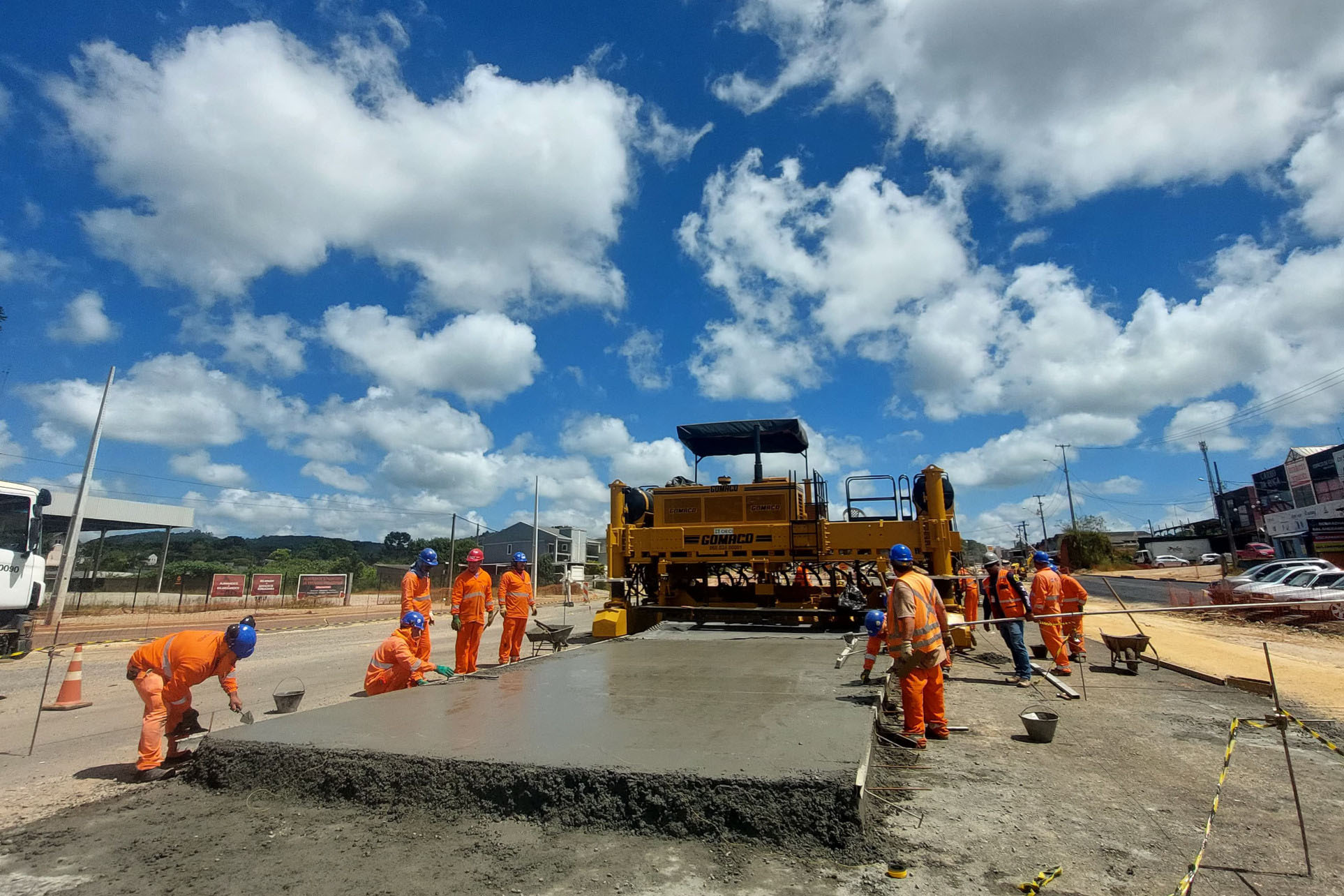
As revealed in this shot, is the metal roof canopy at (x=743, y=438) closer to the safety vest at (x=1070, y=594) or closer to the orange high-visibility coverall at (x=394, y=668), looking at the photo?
the safety vest at (x=1070, y=594)

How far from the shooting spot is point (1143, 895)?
2965 mm

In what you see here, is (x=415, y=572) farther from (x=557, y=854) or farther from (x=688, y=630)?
(x=557, y=854)

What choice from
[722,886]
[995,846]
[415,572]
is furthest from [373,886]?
[415,572]

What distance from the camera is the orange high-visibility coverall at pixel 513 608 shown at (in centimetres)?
921

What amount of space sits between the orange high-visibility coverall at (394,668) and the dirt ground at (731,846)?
225 centimetres

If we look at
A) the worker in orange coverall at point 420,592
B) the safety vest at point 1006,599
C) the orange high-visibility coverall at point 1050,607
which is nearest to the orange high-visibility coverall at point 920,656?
the safety vest at point 1006,599

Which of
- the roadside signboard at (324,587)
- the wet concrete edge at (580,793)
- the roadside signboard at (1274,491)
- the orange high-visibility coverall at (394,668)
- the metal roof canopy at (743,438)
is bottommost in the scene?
the wet concrete edge at (580,793)

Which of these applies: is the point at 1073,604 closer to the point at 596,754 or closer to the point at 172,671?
the point at 596,754

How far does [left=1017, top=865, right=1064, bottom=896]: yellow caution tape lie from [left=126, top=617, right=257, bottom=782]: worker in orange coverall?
4.82 meters

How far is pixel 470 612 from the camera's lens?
26.7ft

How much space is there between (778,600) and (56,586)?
65.0ft

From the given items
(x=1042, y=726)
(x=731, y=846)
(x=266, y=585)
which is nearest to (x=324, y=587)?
(x=266, y=585)

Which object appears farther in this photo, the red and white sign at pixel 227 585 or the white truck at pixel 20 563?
the red and white sign at pixel 227 585

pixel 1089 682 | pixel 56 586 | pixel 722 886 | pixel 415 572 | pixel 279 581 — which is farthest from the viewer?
pixel 279 581
